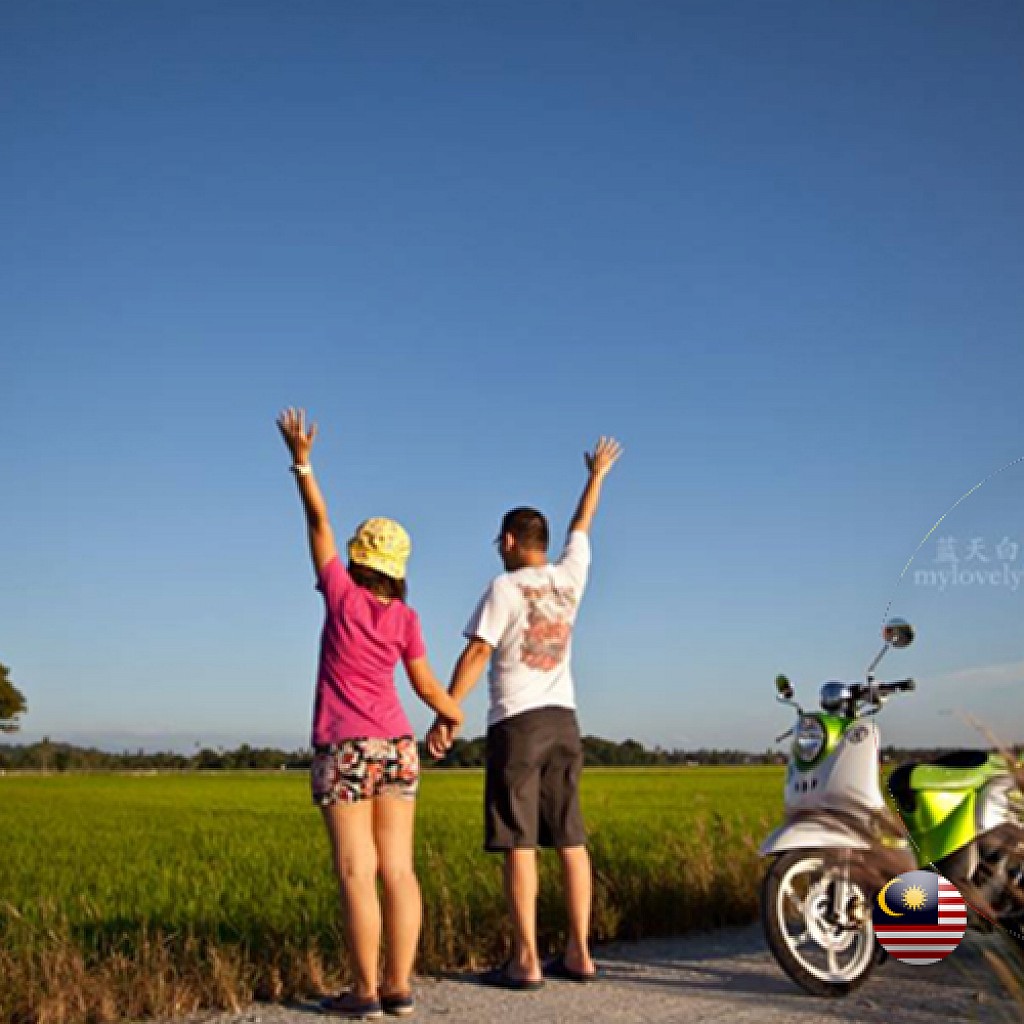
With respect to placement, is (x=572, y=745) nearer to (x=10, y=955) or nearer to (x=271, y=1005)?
(x=271, y=1005)

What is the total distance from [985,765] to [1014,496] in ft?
3.32

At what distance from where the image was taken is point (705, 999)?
5.35 metres

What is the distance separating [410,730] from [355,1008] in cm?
105

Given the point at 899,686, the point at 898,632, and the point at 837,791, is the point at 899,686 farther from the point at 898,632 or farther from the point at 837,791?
the point at 837,791

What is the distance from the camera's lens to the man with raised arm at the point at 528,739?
5.46 metres

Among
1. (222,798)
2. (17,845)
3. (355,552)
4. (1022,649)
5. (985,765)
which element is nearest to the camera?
(1022,649)

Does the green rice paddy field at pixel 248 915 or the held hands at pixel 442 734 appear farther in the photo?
the held hands at pixel 442 734

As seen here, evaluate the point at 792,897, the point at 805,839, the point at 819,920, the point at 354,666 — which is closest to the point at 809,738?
the point at 805,839

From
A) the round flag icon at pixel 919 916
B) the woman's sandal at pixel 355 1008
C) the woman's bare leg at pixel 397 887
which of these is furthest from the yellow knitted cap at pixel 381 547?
the round flag icon at pixel 919 916

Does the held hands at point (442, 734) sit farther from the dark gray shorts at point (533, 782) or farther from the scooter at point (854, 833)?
the scooter at point (854, 833)

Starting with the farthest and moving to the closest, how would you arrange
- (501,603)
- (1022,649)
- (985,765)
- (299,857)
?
(299,857) < (501,603) < (985,765) < (1022,649)

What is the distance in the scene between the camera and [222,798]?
37.8 metres

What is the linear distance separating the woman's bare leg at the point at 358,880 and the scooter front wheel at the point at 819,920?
1.52 meters

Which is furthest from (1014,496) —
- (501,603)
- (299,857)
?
(299,857)
